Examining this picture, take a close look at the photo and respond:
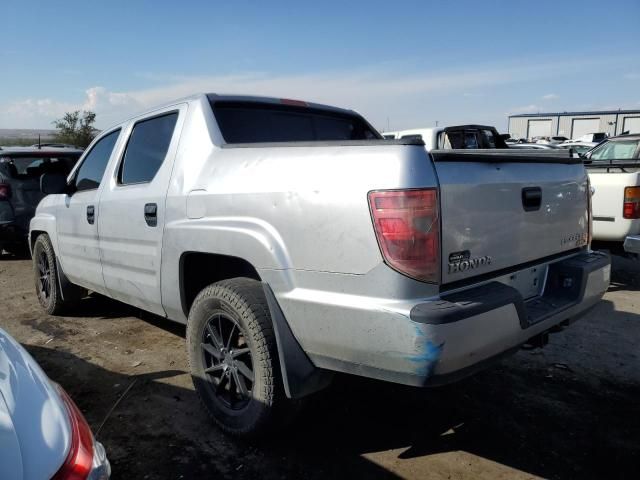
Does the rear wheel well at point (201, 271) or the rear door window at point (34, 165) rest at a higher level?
the rear door window at point (34, 165)

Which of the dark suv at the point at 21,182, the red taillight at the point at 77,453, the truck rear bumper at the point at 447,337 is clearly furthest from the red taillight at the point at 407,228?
the dark suv at the point at 21,182

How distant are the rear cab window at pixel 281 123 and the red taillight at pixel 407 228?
143 cm

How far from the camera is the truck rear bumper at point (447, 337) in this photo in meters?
1.97

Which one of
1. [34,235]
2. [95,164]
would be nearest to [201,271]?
[95,164]

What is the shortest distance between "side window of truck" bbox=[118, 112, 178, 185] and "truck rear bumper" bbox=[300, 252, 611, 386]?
1.81 meters

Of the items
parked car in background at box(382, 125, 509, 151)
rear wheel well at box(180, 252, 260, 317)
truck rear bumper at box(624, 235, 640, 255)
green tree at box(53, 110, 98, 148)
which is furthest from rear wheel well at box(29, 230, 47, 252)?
green tree at box(53, 110, 98, 148)

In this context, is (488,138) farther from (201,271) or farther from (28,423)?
(28,423)

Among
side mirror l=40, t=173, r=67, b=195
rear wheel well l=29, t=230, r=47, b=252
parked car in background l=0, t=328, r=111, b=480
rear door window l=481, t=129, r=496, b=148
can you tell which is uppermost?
rear door window l=481, t=129, r=496, b=148

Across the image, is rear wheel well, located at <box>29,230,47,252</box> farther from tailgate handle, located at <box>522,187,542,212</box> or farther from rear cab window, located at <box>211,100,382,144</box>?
tailgate handle, located at <box>522,187,542,212</box>

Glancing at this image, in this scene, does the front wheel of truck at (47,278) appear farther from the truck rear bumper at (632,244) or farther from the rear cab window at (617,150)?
the rear cab window at (617,150)

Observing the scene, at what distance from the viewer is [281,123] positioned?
3.55m

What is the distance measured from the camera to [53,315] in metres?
5.09

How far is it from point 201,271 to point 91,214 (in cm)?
140

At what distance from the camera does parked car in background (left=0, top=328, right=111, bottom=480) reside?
4.41ft
